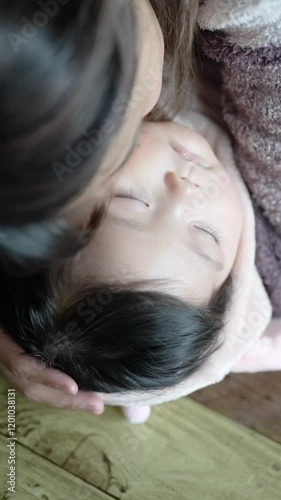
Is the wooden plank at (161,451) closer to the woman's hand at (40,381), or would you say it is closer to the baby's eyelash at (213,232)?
the woman's hand at (40,381)

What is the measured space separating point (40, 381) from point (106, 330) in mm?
128

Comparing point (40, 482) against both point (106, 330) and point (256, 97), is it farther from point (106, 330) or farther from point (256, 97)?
point (256, 97)

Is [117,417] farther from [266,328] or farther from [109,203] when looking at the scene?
[109,203]

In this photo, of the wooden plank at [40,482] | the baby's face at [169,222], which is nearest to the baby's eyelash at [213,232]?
the baby's face at [169,222]

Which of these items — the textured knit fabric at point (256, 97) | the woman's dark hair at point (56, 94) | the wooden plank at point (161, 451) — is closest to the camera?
the woman's dark hair at point (56, 94)

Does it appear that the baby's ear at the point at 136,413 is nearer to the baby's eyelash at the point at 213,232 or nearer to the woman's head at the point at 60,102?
the baby's eyelash at the point at 213,232

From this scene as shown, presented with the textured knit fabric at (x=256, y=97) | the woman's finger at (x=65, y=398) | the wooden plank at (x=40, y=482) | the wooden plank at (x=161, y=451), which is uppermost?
the textured knit fabric at (x=256, y=97)

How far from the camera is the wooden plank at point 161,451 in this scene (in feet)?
2.69

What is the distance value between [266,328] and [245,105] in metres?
0.30

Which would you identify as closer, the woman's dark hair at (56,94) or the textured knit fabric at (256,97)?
the woman's dark hair at (56,94)

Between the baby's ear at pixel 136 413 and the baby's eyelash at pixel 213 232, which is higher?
the baby's eyelash at pixel 213 232

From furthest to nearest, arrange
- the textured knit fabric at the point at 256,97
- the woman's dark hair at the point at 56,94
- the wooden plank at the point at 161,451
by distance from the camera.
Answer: the wooden plank at the point at 161,451 < the textured knit fabric at the point at 256,97 < the woman's dark hair at the point at 56,94

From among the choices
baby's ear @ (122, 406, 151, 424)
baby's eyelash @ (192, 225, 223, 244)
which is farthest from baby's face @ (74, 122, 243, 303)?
baby's ear @ (122, 406, 151, 424)

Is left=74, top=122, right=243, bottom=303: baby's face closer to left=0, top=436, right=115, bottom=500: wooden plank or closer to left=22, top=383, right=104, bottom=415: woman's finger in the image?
left=22, top=383, right=104, bottom=415: woman's finger
